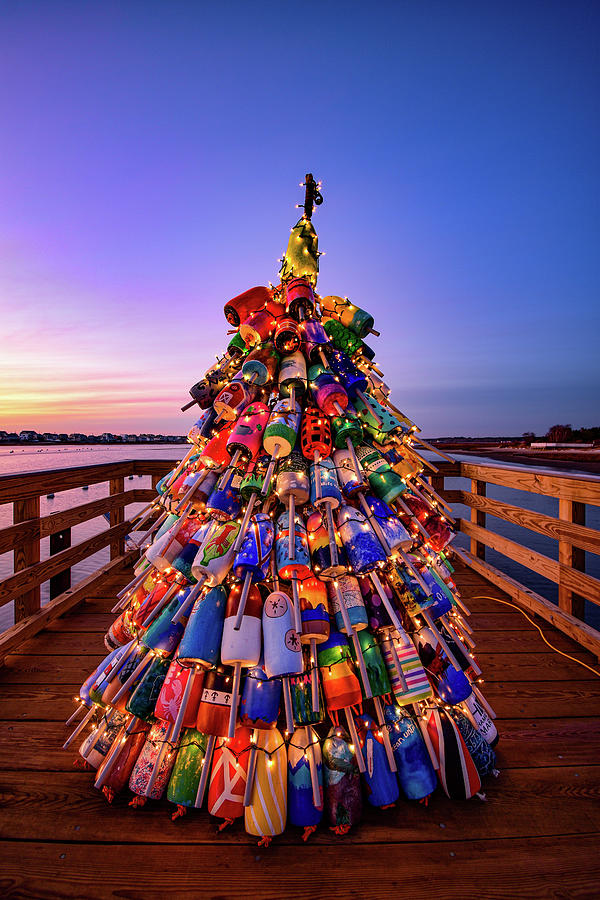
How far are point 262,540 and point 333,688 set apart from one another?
1.88 ft

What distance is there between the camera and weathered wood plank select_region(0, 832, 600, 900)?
39.9 inches

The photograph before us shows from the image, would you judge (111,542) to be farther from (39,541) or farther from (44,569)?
(39,541)

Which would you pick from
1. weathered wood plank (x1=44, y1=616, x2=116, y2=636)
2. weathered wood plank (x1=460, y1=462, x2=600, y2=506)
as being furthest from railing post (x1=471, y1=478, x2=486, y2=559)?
weathered wood plank (x1=44, y1=616, x2=116, y2=636)

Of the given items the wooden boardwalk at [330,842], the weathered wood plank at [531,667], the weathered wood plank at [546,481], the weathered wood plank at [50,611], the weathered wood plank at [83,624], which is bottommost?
the weathered wood plank at [531,667]

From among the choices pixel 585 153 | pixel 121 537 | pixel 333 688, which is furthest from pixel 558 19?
pixel 121 537

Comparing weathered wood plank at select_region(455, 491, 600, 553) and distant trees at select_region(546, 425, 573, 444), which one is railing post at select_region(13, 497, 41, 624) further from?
distant trees at select_region(546, 425, 573, 444)

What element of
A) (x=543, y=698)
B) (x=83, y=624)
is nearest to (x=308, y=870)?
(x=543, y=698)

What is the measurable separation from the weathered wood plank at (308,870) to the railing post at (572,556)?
1721 mm

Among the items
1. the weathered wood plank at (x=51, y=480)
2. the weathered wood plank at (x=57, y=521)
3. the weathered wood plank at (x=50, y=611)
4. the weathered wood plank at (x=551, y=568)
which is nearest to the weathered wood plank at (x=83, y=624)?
the weathered wood plank at (x=50, y=611)

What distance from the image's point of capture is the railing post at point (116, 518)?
145 inches

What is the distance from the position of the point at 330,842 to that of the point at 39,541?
2445 millimetres

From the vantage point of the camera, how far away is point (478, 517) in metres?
3.77

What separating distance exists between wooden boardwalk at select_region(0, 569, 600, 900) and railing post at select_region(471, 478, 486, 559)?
→ 85.0 inches

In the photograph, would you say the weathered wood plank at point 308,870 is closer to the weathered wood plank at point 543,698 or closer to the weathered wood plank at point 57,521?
the weathered wood plank at point 543,698
